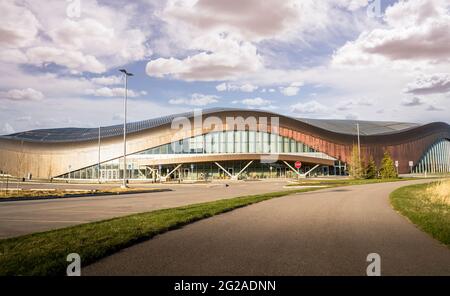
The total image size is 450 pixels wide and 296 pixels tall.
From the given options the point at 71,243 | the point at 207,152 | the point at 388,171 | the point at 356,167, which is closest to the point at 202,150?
the point at 207,152

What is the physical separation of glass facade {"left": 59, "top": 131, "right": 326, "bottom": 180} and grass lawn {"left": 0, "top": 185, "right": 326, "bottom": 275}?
5406 centimetres

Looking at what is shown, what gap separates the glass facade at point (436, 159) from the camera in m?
89.1

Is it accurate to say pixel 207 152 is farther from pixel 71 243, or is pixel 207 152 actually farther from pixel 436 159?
pixel 436 159

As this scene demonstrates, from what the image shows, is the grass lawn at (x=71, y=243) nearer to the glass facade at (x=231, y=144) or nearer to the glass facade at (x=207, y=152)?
the glass facade at (x=207, y=152)

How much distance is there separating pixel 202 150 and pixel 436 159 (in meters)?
65.0

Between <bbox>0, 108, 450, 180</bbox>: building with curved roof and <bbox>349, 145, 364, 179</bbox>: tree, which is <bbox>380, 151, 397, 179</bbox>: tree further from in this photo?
<bbox>0, 108, 450, 180</bbox>: building with curved roof

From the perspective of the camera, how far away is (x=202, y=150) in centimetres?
6712

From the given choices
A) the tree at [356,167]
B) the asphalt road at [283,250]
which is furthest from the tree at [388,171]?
the asphalt road at [283,250]

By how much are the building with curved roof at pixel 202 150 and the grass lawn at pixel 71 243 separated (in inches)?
1986

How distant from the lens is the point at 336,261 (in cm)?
653

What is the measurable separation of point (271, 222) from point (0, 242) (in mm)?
7370

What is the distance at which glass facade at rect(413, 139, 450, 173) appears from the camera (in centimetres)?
8911

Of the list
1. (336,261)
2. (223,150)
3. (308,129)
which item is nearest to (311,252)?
(336,261)
